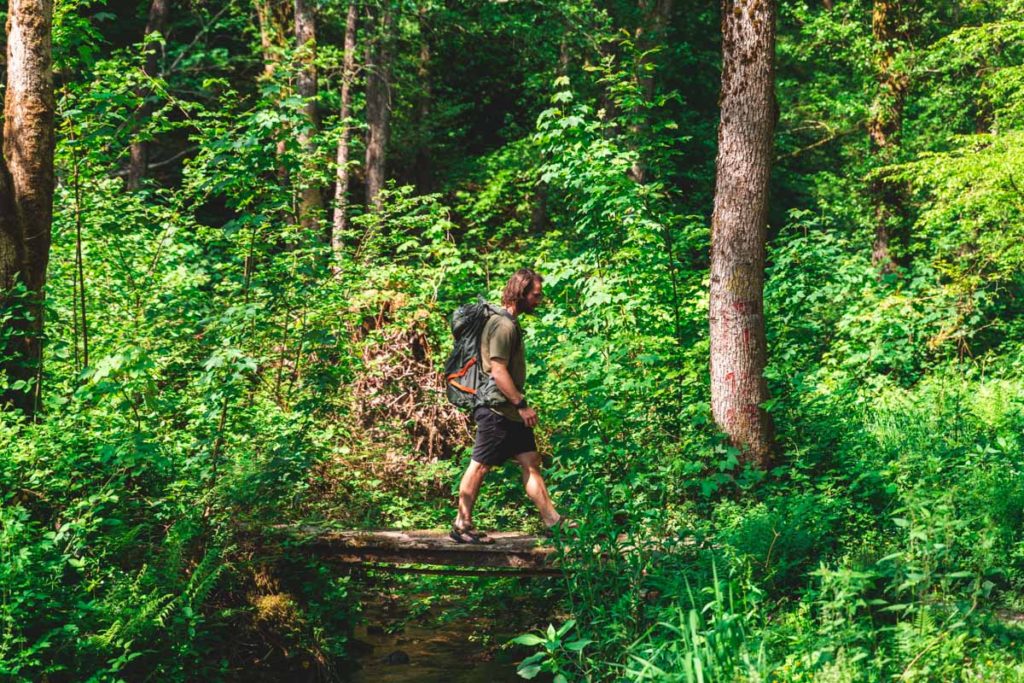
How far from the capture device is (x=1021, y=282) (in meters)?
12.7

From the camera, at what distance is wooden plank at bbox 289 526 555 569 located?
677 centimetres

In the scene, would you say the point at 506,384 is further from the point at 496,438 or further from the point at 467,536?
the point at 467,536

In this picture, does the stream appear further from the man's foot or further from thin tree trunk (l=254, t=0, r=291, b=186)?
thin tree trunk (l=254, t=0, r=291, b=186)

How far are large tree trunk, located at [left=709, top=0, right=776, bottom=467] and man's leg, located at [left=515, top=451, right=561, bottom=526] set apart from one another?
2082mm

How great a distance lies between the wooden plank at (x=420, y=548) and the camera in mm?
6773

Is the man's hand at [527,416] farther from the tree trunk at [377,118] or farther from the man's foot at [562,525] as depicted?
the tree trunk at [377,118]

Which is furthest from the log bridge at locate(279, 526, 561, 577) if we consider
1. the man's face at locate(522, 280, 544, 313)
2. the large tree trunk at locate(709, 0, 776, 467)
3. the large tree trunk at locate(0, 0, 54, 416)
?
the large tree trunk at locate(0, 0, 54, 416)

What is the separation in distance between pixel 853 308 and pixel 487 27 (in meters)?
8.61

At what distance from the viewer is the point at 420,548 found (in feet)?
23.3

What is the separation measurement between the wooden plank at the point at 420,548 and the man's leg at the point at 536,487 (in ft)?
0.76

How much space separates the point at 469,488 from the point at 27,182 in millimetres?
4558

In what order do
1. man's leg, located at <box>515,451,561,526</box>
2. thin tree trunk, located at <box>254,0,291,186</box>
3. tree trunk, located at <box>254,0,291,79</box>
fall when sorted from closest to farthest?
man's leg, located at <box>515,451,561,526</box> → thin tree trunk, located at <box>254,0,291,186</box> → tree trunk, located at <box>254,0,291,79</box>

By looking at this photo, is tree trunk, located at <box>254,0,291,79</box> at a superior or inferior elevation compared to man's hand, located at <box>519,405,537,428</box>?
superior

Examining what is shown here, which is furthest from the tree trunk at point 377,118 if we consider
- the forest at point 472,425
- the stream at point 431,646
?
the stream at point 431,646
